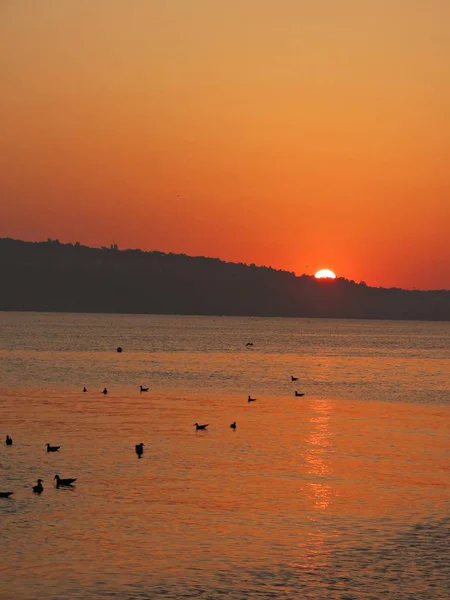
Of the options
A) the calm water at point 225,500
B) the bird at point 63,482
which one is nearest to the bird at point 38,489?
the calm water at point 225,500

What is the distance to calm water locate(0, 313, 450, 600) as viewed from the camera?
85.7 ft

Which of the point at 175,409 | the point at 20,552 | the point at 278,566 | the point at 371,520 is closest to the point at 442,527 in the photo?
the point at 371,520

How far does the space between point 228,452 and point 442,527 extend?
16.8 m

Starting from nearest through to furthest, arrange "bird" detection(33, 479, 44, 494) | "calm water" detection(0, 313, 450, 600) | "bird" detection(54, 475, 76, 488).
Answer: "calm water" detection(0, 313, 450, 600) → "bird" detection(33, 479, 44, 494) → "bird" detection(54, 475, 76, 488)

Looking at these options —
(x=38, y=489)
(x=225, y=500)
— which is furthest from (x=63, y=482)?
(x=225, y=500)

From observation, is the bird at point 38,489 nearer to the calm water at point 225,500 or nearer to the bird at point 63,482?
the calm water at point 225,500

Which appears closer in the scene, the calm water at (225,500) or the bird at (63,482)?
the calm water at (225,500)

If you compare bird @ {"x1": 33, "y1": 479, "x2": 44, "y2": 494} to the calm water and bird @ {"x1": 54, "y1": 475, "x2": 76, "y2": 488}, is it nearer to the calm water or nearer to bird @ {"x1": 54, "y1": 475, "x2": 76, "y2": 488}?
the calm water

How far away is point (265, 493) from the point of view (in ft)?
120

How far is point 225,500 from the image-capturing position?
35.2m

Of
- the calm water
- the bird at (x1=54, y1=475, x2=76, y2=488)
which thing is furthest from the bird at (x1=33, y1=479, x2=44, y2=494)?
the bird at (x1=54, y1=475, x2=76, y2=488)

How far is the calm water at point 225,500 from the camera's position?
26.1 m

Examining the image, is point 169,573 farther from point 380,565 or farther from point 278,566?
point 380,565

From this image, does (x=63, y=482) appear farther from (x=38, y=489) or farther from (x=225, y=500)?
(x=225, y=500)
